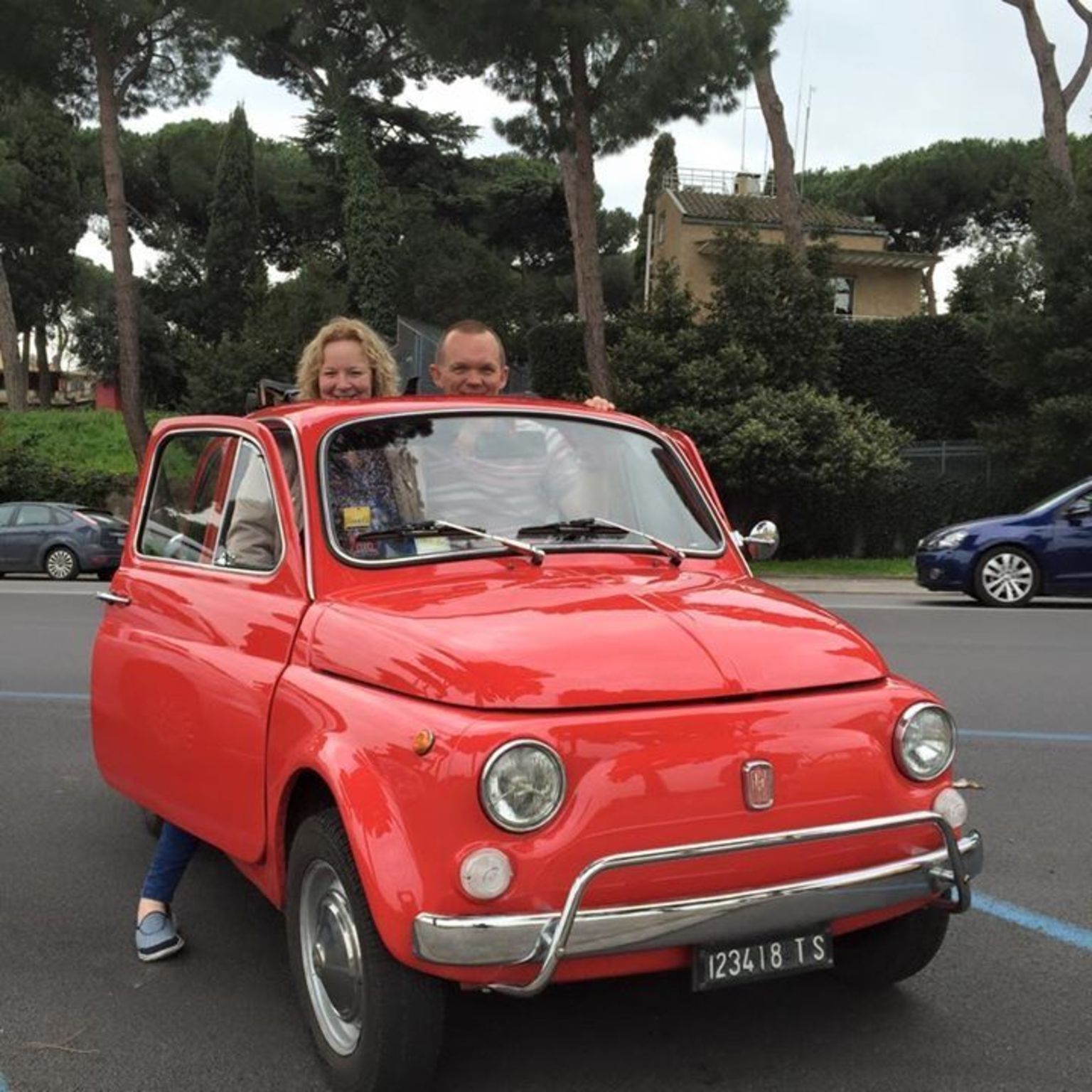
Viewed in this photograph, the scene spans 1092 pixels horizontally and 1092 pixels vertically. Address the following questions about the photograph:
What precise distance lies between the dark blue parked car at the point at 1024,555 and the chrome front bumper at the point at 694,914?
11.5m

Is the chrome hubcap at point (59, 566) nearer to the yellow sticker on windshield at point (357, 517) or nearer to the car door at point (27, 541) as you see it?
the car door at point (27, 541)

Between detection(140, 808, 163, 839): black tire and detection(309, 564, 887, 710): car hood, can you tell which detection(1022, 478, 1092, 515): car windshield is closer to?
detection(140, 808, 163, 839): black tire

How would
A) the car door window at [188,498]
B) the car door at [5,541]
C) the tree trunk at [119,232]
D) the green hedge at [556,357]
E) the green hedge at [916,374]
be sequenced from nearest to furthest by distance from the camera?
the car door window at [188,498], the car door at [5,541], the tree trunk at [119,232], the green hedge at [916,374], the green hedge at [556,357]

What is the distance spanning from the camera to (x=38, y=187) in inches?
1645

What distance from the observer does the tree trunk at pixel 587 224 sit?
21547 millimetres

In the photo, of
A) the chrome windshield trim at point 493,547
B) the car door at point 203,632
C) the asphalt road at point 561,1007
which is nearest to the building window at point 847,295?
the asphalt road at point 561,1007

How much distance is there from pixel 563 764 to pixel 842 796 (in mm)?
686

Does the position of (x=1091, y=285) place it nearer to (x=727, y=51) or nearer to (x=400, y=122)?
(x=727, y=51)

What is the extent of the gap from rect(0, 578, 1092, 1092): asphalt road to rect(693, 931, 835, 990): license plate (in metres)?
0.36

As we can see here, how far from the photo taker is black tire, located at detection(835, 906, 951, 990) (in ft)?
10.5

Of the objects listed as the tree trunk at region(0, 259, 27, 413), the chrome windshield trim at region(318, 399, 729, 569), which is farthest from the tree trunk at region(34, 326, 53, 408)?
the chrome windshield trim at region(318, 399, 729, 569)

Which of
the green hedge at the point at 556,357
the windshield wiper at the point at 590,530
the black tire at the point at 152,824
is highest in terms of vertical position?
the green hedge at the point at 556,357

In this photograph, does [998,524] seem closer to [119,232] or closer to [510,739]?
[510,739]

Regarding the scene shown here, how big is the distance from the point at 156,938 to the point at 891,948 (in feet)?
7.27
